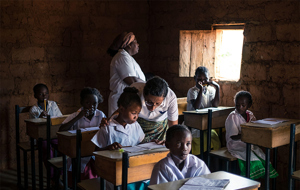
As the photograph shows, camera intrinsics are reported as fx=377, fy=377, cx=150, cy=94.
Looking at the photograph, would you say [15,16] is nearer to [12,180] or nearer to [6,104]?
[6,104]

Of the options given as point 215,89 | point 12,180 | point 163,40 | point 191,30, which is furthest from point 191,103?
point 12,180

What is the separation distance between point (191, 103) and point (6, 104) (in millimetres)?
2485

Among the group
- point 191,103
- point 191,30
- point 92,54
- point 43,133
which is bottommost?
point 43,133

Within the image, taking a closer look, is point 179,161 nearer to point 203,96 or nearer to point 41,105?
point 203,96

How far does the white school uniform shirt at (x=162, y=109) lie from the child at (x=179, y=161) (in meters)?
0.74

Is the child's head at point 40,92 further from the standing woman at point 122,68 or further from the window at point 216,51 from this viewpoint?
the window at point 216,51

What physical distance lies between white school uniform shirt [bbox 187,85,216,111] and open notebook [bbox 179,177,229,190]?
2.36 metres

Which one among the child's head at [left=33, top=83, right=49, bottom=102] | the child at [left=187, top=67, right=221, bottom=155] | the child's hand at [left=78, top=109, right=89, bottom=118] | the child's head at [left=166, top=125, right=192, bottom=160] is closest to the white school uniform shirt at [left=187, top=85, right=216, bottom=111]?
the child at [left=187, top=67, right=221, bottom=155]

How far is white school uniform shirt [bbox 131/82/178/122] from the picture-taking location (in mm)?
3262

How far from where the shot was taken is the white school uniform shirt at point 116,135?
9.74 ft

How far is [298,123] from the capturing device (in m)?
3.56

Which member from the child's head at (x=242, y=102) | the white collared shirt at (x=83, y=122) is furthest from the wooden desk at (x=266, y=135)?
the white collared shirt at (x=83, y=122)

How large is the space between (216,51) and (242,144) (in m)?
1.71

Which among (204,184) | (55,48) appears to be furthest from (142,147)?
(55,48)
